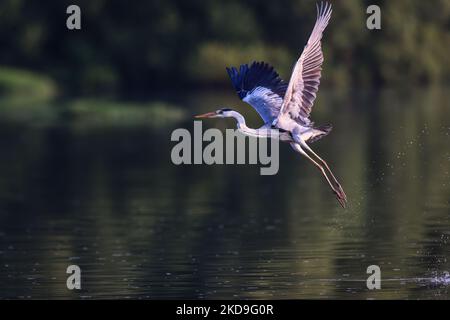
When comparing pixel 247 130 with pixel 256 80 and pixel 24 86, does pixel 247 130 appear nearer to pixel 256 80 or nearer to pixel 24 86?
pixel 256 80

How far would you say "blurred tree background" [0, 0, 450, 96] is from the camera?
57469 mm

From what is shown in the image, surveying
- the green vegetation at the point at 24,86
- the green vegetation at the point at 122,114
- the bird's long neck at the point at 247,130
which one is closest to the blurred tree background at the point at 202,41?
the green vegetation at the point at 24,86

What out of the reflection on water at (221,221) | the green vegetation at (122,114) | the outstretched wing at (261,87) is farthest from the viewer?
the green vegetation at (122,114)

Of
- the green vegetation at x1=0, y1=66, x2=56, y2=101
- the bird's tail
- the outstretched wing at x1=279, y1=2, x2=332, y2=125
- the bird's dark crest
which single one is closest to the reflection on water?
the bird's tail

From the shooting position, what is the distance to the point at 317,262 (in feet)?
53.3

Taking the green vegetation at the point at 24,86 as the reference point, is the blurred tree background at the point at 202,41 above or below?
above

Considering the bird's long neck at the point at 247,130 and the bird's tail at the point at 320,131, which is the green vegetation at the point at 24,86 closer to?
the bird's long neck at the point at 247,130

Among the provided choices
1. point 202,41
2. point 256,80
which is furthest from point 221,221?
point 202,41

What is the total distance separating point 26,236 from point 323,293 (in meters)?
5.78

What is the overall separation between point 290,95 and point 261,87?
91 centimetres

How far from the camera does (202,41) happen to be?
5878 centimetres

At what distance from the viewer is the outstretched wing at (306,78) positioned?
15648mm

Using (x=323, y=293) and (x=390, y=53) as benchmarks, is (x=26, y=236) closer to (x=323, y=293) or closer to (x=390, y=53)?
(x=323, y=293)
